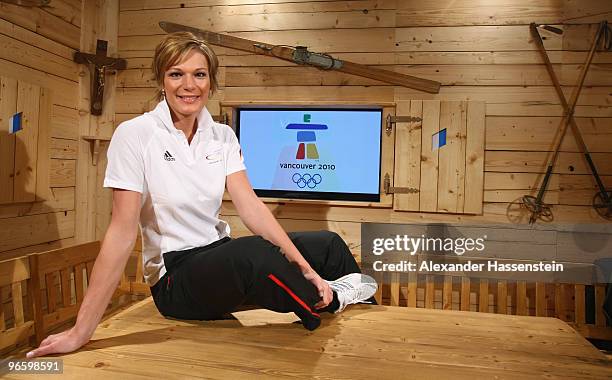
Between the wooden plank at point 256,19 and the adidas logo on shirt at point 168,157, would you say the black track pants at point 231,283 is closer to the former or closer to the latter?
the adidas logo on shirt at point 168,157

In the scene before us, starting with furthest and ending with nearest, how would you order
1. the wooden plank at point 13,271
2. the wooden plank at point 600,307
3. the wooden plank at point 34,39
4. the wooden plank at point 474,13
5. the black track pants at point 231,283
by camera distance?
the wooden plank at point 474,13, the wooden plank at point 34,39, the wooden plank at point 600,307, the wooden plank at point 13,271, the black track pants at point 231,283

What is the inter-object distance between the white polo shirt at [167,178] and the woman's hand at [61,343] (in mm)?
347

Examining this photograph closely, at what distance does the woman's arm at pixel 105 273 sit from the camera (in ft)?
4.60

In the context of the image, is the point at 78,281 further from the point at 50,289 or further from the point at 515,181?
the point at 515,181

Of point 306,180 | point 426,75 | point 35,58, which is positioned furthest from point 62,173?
point 426,75

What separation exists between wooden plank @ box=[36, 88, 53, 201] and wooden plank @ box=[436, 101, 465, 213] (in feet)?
8.52

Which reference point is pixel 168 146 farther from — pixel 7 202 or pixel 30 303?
pixel 7 202

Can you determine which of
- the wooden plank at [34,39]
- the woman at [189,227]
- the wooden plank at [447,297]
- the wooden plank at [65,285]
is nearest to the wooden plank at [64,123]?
the wooden plank at [34,39]

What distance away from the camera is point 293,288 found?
148 centimetres

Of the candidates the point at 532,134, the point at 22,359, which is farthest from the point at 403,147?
the point at 22,359

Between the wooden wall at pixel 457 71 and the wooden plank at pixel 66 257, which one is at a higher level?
the wooden wall at pixel 457 71

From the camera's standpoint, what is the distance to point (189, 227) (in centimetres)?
169

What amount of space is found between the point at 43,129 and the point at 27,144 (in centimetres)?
19

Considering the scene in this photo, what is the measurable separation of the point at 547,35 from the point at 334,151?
5.12 feet
